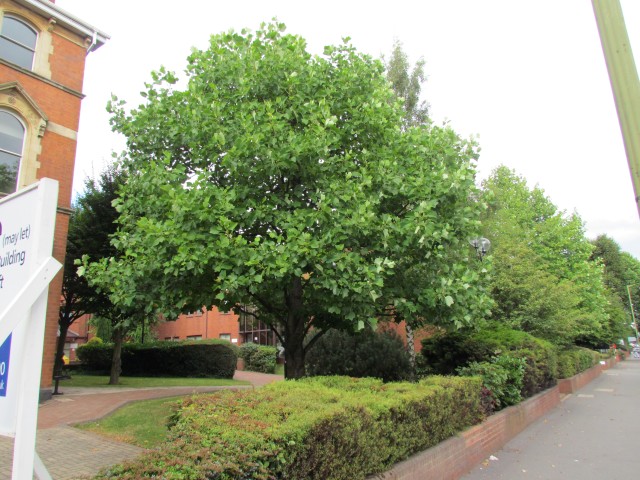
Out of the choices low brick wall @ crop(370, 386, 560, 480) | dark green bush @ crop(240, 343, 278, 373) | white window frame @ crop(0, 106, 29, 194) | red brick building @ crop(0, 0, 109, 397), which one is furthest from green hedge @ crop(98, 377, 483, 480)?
dark green bush @ crop(240, 343, 278, 373)

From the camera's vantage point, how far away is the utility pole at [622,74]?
2764 millimetres

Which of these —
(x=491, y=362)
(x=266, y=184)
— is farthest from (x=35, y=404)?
(x=491, y=362)

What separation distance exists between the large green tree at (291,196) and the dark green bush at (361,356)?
2460 millimetres

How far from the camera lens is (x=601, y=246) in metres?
63.2

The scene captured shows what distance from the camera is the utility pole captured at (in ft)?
9.07

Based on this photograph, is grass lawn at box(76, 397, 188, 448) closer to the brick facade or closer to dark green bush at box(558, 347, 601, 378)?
dark green bush at box(558, 347, 601, 378)

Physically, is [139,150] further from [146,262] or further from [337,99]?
[337,99]

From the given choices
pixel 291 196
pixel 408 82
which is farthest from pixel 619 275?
pixel 291 196

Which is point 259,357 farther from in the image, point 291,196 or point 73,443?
point 291,196

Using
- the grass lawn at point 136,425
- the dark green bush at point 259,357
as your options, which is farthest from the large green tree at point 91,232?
the dark green bush at point 259,357

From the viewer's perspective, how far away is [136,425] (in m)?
8.44

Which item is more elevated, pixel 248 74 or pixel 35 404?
pixel 248 74

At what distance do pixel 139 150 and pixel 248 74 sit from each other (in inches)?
105

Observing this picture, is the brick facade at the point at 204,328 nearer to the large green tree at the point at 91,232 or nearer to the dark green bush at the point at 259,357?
the dark green bush at the point at 259,357
